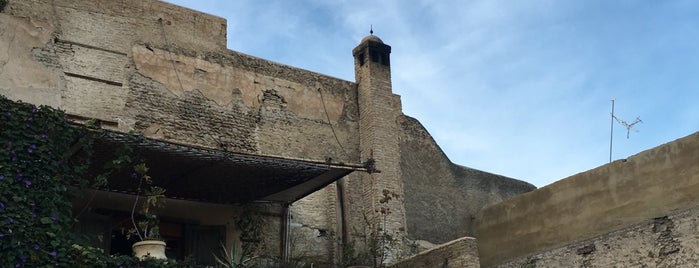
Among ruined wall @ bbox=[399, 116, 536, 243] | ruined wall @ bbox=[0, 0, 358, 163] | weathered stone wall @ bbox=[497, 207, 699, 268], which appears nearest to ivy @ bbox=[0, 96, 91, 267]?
ruined wall @ bbox=[0, 0, 358, 163]

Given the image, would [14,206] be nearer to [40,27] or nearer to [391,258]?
[40,27]

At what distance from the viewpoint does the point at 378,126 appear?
15.6m

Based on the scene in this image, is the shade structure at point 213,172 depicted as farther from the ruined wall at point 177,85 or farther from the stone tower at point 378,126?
the stone tower at point 378,126

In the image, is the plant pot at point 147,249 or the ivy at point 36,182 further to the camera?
the plant pot at point 147,249

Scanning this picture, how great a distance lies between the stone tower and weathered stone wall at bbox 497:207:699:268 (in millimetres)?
3438

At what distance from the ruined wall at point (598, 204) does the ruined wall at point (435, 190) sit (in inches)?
31.4

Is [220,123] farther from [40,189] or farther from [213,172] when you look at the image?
[40,189]

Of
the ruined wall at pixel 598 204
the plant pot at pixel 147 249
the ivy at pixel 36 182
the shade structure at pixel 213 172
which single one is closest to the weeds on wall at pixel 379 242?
the shade structure at pixel 213 172

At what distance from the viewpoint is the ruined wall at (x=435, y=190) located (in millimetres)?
16531

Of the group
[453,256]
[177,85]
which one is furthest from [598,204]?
[177,85]

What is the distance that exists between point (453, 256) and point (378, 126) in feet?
13.4

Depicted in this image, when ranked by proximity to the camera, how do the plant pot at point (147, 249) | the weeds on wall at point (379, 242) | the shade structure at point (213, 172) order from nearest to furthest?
1. the plant pot at point (147, 249)
2. the shade structure at point (213, 172)
3. the weeds on wall at point (379, 242)

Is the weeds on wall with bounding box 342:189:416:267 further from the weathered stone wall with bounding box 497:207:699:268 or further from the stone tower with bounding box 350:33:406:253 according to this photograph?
the weathered stone wall with bounding box 497:207:699:268

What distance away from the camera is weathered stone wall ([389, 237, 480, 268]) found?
12070 mm
